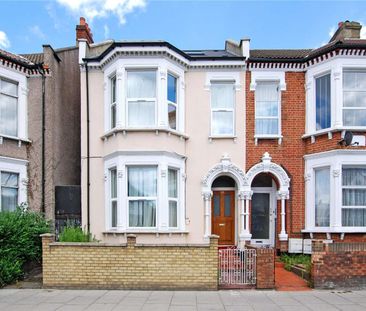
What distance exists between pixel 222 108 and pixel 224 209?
3624 millimetres

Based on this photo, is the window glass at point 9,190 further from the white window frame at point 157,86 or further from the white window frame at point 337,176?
the white window frame at point 337,176

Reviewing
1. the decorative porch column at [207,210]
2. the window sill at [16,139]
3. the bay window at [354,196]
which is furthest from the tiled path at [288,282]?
the window sill at [16,139]

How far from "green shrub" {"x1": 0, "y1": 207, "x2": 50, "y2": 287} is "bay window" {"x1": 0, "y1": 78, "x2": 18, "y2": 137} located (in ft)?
12.3

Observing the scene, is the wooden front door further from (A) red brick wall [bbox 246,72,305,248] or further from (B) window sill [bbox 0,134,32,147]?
(B) window sill [bbox 0,134,32,147]

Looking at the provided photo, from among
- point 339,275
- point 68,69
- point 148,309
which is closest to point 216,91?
point 68,69

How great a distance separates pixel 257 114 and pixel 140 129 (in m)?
4.27

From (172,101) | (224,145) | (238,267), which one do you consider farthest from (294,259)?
(172,101)

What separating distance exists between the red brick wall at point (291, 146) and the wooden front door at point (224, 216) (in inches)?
55.2

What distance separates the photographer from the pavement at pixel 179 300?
7.45m

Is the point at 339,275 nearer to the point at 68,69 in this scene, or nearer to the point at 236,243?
the point at 236,243

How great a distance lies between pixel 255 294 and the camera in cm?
849

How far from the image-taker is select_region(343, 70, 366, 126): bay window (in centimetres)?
1219

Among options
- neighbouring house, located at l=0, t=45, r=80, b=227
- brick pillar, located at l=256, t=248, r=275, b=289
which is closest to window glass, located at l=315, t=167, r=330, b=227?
brick pillar, located at l=256, t=248, r=275, b=289

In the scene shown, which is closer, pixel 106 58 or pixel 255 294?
pixel 255 294
